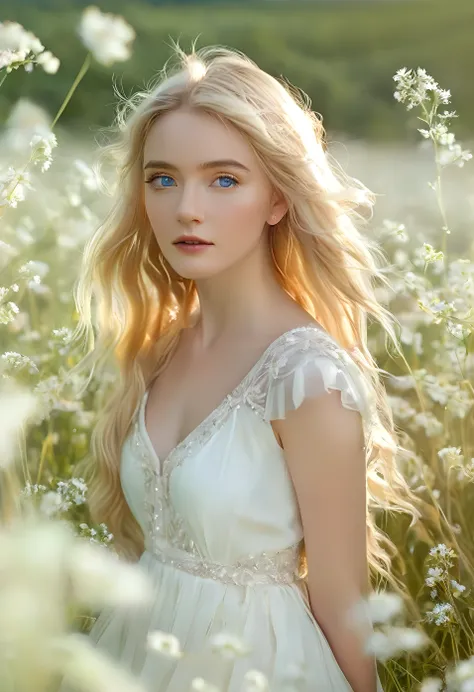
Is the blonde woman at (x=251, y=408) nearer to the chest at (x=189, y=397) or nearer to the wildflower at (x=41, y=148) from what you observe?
the chest at (x=189, y=397)

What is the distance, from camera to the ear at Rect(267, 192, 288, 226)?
1.80m

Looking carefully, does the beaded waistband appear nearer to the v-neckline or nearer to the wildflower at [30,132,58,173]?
the v-neckline

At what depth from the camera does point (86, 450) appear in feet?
8.45

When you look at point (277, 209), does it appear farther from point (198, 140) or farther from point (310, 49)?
point (310, 49)

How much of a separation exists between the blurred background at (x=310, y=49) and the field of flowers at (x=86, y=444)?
2.21m

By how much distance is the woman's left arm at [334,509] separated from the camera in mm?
1596

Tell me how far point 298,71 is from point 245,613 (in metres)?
4.74

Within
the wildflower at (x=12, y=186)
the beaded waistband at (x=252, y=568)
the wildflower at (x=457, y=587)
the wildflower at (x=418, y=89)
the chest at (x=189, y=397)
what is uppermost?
the wildflower at (x=418, y=89)

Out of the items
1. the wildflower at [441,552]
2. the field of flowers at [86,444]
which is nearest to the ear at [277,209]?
the field of flowers at [86,444]

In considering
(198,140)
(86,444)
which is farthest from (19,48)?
(86,444)

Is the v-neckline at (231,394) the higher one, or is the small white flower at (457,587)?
the v-neckline at (231,394)

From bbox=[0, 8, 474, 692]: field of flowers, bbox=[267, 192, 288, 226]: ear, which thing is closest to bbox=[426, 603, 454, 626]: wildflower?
bbox=[0, 8, 474, 692]: field of flowers

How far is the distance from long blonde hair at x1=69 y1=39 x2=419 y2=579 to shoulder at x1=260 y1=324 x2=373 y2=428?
0.67ft

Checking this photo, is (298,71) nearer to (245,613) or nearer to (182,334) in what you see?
(182,334)
